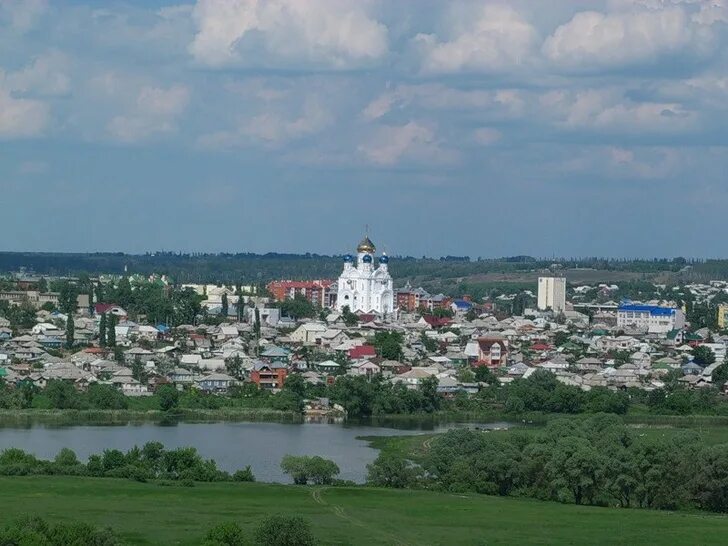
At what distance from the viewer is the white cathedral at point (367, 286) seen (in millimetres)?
64625

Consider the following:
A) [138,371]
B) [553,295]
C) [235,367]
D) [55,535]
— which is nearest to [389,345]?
[235,367]

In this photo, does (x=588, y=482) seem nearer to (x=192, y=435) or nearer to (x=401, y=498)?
(x=401, y=498)

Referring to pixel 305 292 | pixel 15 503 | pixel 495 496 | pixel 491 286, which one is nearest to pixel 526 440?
pixel 495 496

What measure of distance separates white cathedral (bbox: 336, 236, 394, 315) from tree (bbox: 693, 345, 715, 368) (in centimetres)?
1546

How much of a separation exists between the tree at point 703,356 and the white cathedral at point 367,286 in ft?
50.7

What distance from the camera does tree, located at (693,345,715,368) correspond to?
5061 cm

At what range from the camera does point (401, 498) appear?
23.8m

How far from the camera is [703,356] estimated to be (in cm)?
5106

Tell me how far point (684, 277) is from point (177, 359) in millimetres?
68354

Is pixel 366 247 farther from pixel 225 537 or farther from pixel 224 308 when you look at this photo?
pixel 225 537

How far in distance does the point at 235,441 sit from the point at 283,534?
1370 cm

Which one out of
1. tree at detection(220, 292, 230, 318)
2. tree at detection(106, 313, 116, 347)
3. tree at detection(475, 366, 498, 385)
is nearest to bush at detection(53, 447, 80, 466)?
tree at detection(475, 366, 498, 385)

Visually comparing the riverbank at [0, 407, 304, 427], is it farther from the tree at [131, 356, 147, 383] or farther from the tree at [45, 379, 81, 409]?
the tree at [131, 356, 147, 383]

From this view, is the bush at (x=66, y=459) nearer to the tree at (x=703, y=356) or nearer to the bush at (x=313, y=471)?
the bush at (x=313, y=471)
